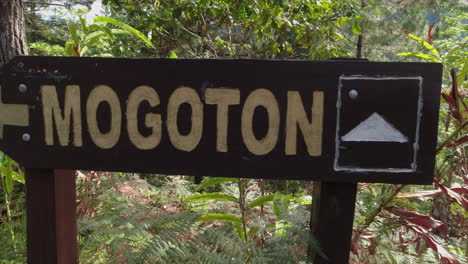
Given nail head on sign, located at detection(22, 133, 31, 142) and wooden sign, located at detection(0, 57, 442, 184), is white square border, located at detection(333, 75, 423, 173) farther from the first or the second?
nail head on sign, located at detection(22, 133, 31, 142)

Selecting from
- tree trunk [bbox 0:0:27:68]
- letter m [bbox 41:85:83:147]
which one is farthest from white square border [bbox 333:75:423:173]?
tree trunk [bbox 0:0:27:68]

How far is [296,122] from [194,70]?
0.82ft

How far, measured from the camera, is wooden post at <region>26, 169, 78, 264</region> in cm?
86

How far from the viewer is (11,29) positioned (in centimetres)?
163

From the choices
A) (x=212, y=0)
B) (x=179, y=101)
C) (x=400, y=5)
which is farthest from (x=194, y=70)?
(x=400, y=5)

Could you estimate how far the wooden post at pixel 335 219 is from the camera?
0.79 m

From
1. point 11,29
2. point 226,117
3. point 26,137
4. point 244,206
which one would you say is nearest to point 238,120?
point 226,117

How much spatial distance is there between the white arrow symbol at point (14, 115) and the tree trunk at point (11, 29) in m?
0.94

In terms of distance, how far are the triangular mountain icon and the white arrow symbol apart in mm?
742

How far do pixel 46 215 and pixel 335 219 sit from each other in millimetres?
698

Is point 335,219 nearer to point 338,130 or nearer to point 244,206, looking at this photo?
point 338,130

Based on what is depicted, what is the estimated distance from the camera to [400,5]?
6.88m

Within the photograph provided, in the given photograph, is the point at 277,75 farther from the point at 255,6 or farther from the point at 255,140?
the point at 255,6

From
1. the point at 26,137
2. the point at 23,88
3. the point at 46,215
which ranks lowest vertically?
the point at 46,215
